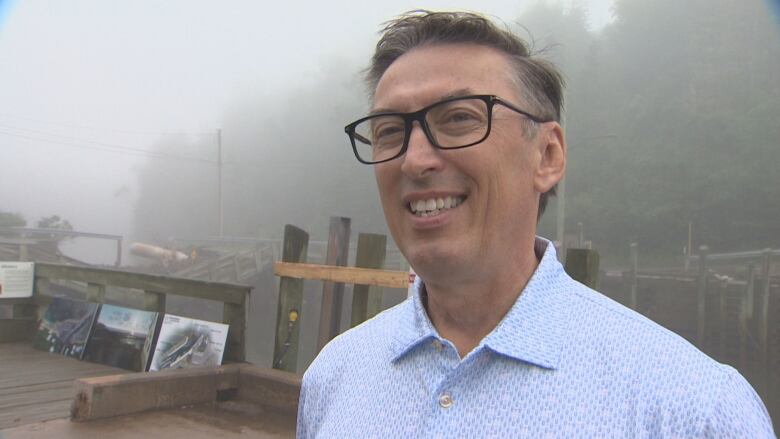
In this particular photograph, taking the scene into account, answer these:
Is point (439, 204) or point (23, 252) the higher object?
point (439, 204)

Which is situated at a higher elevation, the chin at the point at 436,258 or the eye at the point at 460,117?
the eye at the point at 460,117

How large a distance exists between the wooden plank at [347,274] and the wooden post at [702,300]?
20530 millimetres

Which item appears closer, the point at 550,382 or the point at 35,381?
the point at 550,382

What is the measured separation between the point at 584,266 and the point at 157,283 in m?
3.48

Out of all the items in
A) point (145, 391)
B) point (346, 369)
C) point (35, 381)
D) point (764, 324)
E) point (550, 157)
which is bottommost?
point (764, 324)

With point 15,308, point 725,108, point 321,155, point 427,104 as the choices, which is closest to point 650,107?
point 725,108

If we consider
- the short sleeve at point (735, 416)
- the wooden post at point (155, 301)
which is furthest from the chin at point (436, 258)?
the wooden post at point (155, 301)

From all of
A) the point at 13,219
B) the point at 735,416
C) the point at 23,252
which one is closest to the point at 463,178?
the point at 735,416

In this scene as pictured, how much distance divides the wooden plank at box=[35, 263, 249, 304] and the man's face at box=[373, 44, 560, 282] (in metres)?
3.94

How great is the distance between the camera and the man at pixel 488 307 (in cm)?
95

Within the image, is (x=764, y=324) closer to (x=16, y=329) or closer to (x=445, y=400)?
(x=16, y=329)

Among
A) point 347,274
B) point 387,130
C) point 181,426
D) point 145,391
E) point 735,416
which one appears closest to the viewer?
point 735,416

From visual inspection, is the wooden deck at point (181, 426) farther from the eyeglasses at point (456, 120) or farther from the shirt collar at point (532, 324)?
the eyeglasses at point (456, 120)

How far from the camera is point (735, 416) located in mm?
883
